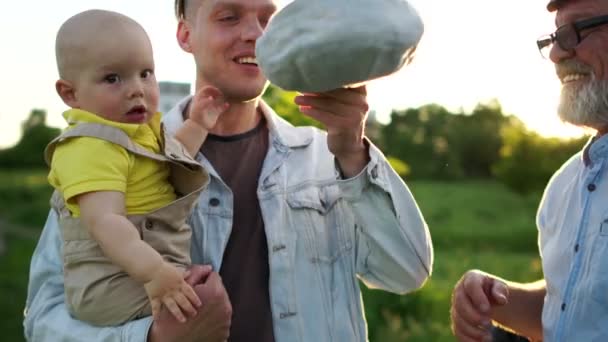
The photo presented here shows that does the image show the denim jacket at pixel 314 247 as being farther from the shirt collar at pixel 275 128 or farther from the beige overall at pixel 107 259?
the beige overall at pixel 107 259

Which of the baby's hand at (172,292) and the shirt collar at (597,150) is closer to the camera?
the baby's hand at (172,292)

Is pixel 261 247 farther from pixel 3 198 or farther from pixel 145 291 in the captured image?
pixel 3 198

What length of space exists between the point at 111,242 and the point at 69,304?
37 centimetres

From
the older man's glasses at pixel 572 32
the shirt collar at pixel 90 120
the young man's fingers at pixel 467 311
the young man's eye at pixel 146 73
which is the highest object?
A: the older man's glasses at pixel 572 32

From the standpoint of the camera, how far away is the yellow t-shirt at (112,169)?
2443 millimetres

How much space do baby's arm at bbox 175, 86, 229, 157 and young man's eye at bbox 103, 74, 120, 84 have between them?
0.32m

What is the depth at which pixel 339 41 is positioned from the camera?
224cm

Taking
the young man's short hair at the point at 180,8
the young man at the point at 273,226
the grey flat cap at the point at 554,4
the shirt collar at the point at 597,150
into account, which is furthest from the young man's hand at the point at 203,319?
the grey flat cap at the point at 554,4

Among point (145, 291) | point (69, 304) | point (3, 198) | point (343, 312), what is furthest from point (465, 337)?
point (3, 198)

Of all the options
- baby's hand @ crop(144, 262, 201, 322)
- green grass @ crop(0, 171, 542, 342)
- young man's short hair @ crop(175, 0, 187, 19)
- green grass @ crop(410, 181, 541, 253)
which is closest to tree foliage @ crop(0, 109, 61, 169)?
green grass @ crop(0, 171, 542, 342)

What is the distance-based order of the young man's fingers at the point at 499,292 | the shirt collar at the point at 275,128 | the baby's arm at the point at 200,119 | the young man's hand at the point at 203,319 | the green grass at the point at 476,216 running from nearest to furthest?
the young man's hand at the point at 203,319, the young man's fingers at the point at 499,292, the baby's arm at the point at 200,119, the shirt collar at the point at 275,128, the green grass at the point at 476,216

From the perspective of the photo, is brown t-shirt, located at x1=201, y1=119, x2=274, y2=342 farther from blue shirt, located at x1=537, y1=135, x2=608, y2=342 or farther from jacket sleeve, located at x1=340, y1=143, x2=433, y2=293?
blue shirt, located at x1=537, y1=135, x2=608, y2=342

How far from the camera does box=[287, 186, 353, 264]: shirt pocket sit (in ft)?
9.40

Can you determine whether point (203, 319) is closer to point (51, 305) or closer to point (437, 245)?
point (51, 305)
